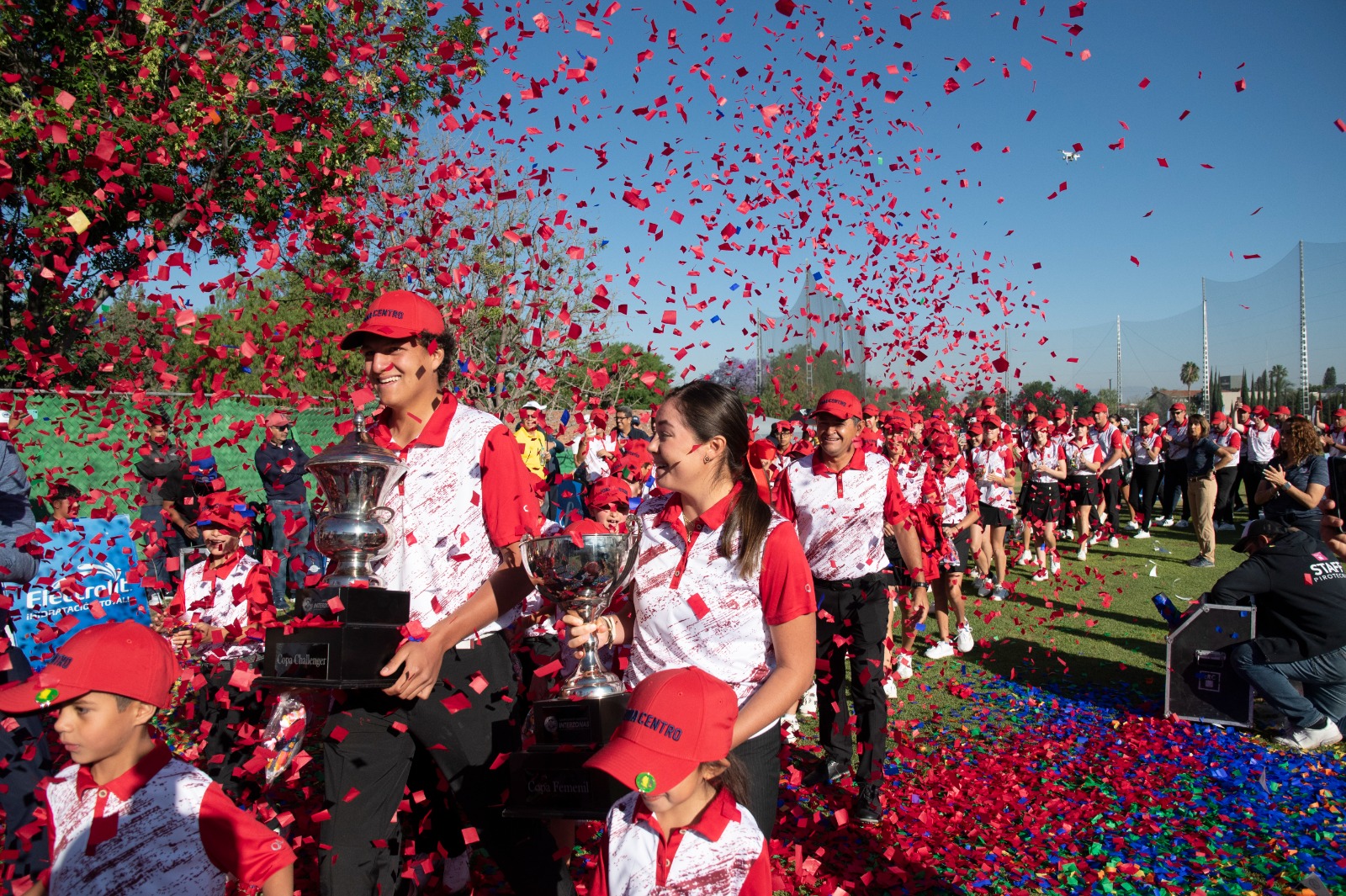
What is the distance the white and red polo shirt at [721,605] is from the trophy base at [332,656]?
76 centimetres

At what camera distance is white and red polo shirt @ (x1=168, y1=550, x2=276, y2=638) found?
4.48 meters

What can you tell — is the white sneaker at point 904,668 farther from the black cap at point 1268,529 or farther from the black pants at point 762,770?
the black pants at point 762,770

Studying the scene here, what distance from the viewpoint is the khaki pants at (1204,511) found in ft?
41.4

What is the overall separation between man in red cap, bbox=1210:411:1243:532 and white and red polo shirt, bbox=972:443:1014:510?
531 centimetres

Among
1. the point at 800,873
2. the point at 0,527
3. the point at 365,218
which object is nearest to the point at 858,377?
the point at 365,218

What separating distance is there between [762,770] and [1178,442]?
15.8 m

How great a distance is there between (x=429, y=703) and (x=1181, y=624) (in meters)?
5.68

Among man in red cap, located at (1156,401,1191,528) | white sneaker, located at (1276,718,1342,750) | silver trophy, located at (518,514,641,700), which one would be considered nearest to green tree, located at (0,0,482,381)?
silver trophy, located at (518,514,641,700)

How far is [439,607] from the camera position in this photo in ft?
9.11

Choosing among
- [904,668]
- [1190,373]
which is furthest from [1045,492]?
[1190,373]

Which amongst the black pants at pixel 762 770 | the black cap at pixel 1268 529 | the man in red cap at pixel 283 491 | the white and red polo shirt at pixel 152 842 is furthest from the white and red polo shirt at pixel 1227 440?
the white and red polo shirt at pixel 152 842

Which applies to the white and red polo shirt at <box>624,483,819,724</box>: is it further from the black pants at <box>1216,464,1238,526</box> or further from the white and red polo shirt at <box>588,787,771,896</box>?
the black pants at <box>1216,464,1238,526</box>

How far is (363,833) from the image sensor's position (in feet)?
8.72

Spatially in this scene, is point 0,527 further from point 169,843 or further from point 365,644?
point 365,644
